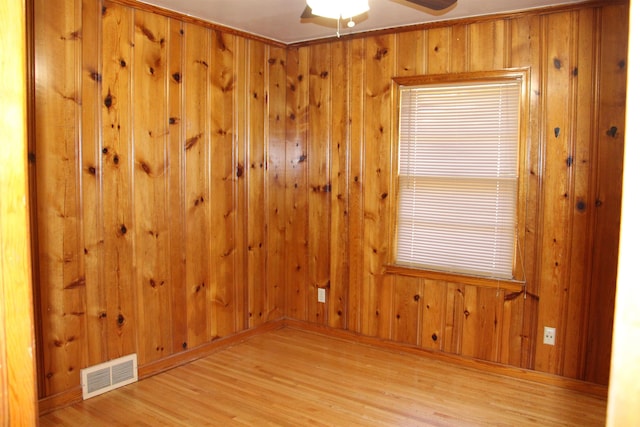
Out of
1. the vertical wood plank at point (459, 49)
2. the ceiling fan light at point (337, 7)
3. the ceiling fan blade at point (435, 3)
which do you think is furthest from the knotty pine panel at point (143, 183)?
the ceiling fan blade at point (435, 3)

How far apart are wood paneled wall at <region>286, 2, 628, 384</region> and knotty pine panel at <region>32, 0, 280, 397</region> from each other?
1.34ft

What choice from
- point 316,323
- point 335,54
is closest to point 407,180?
point 335,54

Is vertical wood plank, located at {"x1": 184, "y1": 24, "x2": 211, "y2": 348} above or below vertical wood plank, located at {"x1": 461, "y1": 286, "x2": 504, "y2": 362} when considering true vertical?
above

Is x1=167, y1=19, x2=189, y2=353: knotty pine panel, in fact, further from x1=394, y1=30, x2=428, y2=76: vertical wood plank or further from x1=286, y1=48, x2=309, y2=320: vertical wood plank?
x1=394, y1=30, x2=428, y2=76: vertical wood plank

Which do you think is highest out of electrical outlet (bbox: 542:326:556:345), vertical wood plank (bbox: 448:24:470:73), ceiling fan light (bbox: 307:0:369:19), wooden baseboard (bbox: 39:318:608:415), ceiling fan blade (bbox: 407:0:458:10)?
vertical wood plank (bbox: 448:24:470:73)

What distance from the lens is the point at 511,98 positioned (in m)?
3.22

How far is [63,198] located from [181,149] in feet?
2.87

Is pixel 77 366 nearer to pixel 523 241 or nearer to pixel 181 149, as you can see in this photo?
pixel 181 149

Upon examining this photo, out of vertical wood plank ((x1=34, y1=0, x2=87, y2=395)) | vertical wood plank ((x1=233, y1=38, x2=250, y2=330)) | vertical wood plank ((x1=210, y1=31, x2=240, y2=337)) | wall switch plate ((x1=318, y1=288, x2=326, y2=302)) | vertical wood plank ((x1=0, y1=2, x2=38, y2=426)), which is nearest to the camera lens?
vertical wood plank ((x1=0, y1=2, x2=38, y2=426))

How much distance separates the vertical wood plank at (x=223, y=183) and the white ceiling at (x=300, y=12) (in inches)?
11.0

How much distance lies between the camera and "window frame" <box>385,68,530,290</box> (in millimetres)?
3178

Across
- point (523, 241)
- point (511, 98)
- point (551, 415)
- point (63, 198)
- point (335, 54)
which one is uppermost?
point (335, 54)

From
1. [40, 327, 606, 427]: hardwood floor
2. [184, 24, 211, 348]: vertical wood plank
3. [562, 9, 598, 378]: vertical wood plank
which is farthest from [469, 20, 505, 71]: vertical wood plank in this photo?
[40, 327, 606, 427]: hardwood floor

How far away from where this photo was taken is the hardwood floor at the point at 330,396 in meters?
2.71
